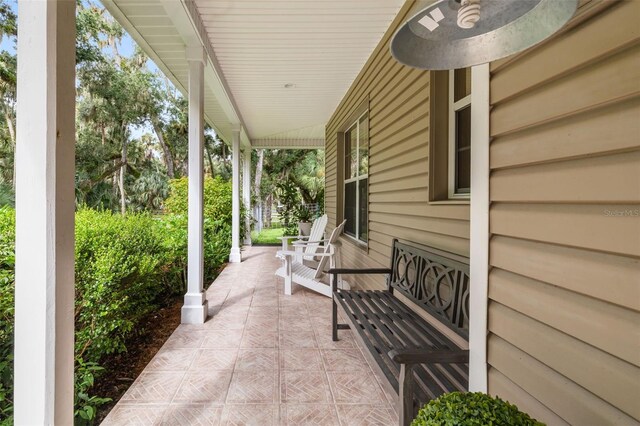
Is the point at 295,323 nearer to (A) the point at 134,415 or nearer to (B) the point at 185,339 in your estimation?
(B) the point at 185,339

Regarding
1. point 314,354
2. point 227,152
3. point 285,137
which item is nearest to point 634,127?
point 314,354

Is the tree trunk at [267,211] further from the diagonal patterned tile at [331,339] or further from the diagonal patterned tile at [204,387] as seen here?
the diagonal patterned tile at [204,387]

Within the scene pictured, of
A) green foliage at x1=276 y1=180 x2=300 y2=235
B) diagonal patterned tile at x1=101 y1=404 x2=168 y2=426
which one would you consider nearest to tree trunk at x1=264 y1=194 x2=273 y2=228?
green foliage at x1=276 y1=180 x2=300 y2=235

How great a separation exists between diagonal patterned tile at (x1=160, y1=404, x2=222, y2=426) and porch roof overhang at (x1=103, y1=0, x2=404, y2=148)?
2.83m

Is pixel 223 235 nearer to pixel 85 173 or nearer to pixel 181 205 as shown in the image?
pixel 181 205

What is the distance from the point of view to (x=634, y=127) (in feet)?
2.63

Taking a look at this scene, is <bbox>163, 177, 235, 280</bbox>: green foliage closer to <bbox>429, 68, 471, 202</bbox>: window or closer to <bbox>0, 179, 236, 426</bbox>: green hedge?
<bbox>0, 179, 236, 426</bbox>: green hedge

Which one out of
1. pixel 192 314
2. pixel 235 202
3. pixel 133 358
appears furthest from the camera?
pixel 235 202

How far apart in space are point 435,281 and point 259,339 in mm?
1614

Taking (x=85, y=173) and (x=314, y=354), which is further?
(x=85, y=173)

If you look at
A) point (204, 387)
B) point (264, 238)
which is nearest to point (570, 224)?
point (204, 387)

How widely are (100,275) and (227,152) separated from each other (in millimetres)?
15624

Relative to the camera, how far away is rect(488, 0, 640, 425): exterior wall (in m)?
0.83

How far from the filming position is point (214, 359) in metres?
2.43
